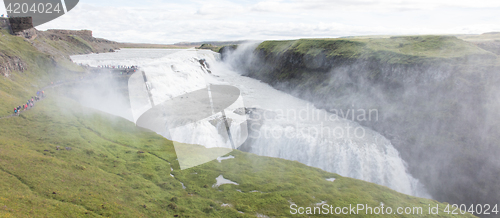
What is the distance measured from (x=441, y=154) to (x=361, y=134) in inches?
535

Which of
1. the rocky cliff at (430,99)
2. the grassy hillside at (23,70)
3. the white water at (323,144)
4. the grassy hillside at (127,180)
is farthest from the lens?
the white water at (323,144)

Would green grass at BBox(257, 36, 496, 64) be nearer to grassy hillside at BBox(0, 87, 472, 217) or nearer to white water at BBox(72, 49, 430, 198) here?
white water at BBox(72, 49, 430, 198)

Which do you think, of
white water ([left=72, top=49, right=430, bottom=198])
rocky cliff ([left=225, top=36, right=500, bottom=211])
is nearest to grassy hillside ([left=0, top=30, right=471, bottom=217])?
white water ([left=72, top=49, right=430, bottom=198])

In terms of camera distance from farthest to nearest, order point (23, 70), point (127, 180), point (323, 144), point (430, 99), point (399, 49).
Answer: point (399, 49) < point (23, 70) < point (430, 99) < point (323, 144) < point (127, 180)

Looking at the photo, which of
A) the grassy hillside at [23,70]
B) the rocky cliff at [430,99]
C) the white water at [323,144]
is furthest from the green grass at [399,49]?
the grassy hillside at [23,70]

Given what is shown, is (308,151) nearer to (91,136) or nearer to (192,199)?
(192,199)

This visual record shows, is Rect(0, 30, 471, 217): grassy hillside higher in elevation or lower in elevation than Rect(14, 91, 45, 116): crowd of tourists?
lower

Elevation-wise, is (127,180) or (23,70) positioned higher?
(23,70)

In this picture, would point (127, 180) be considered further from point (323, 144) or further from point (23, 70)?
point (23, 70)

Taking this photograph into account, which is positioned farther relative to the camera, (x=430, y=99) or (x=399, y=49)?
(x=399, y=49)

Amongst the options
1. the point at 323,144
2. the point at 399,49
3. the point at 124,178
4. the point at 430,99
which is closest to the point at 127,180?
the point at 124,178

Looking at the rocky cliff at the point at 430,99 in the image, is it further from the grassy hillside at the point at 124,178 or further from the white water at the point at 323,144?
the grassy hillside at the point at 124,178

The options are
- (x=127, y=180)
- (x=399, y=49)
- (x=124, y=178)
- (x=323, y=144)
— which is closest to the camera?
(x=127, y=180)

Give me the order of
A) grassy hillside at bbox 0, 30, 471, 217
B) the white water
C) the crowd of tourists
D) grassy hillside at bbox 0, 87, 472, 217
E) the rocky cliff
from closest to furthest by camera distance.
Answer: grassy hillside at bbox 0, 87, 472, 217 → grassy hillside at bbox 0, 30, 471, 217 → the crowd of tourists → the rocky cliff → the white water
